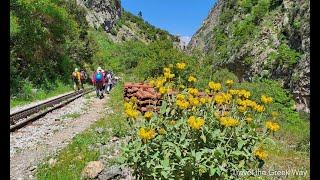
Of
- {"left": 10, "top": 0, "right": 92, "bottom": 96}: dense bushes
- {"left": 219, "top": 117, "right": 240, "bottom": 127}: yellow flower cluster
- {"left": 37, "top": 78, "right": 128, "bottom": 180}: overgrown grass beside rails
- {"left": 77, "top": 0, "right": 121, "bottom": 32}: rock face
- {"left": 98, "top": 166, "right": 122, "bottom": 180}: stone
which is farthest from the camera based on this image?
{"left": 77, "top": 0, "right": 121, "bottom": 32}: rock face

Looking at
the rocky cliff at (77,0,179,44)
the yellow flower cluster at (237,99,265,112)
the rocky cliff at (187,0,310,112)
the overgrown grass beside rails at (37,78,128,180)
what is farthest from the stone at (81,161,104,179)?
the rocky cliff at (77,0,179,44)

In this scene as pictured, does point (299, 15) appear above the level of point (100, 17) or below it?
below

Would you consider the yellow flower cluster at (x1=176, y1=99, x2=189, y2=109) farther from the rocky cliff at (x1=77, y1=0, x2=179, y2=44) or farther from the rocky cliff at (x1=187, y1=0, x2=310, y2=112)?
the rocky cliff at (x1=77, y1=0, x2=179, y2=44)

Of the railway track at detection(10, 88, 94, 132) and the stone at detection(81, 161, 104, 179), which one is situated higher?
the railway track at detection(10, 88, 94, 132)

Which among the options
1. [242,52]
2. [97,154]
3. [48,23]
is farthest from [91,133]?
[48,23]

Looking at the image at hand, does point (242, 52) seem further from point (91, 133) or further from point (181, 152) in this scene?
point (181, 152)

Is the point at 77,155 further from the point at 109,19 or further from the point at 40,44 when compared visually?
the point at 109,19

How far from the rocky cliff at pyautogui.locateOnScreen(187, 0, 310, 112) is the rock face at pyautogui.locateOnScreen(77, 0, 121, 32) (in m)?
46.6

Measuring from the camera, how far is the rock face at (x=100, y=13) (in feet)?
257

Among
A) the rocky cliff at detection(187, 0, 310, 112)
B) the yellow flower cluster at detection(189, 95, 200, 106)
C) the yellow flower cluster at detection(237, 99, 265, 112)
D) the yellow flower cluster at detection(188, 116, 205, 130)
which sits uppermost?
the rocky cliff at detection(187, 0, 310, 112)

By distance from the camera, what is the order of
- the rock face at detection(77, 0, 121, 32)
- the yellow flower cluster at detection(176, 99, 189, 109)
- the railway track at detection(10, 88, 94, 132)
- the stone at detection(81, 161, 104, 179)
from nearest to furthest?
the yellow flower cluster at detection(176, 99, 189, 109) → the stone at detection(81, 161, 104, 179) → the railway track at detection(10, 88, 94, 132) → the rock face at detection(77, 0, 121, 32)

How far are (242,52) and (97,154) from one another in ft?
69.8

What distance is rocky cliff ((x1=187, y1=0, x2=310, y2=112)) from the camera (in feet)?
70.5
